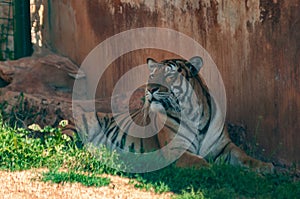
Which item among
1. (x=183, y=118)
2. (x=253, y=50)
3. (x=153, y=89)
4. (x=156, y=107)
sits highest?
(x=253, y=50)

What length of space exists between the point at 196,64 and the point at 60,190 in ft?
6.77

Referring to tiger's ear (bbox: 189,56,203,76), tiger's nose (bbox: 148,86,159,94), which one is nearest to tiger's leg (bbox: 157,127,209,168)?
tiger's nose (bbox: 148,86,159,94)

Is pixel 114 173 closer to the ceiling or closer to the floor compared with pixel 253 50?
closer to the floor

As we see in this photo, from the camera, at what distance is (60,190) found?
699cm

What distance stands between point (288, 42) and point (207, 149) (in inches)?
49.3

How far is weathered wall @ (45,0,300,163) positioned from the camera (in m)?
7.84

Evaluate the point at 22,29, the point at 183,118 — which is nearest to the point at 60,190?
the point at 183,118

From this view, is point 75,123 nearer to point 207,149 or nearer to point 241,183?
point 207,149

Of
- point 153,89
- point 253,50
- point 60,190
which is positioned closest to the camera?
point 60,190

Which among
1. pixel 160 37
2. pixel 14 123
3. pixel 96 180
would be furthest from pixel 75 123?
pixel 96 180

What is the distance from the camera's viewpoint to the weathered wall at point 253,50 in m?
7.84

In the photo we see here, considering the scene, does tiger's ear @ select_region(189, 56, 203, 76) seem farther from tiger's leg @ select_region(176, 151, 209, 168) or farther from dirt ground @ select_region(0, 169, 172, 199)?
dirt ground @ select_region(0, 169, 172, 199)

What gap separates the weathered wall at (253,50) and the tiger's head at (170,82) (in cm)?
40

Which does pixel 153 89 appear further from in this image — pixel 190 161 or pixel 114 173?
pixel 114 173
